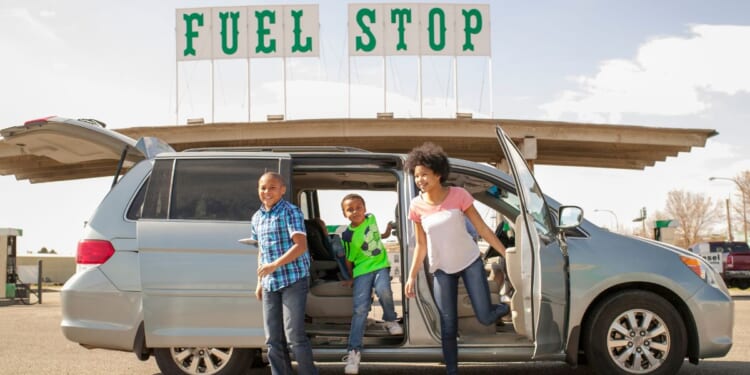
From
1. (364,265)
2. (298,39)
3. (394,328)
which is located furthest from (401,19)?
(394,328)

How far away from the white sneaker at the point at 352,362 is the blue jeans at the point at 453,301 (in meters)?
0.68

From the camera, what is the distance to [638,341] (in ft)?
19.6

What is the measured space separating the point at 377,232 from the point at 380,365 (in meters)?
1.95

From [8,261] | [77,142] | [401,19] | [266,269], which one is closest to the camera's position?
[266,269]

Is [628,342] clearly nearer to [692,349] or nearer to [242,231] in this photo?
[692,349]

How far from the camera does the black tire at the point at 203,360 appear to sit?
239 inches

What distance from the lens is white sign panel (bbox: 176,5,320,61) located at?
109ft

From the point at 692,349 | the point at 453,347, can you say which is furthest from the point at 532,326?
the point at 692,349

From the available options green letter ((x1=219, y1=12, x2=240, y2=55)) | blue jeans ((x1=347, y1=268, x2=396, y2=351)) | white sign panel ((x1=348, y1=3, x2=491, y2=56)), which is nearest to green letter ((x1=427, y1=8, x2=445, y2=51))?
white sign panel ((x1=348, y1=3, x2=491, y2=56))

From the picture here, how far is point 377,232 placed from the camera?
6.79 m

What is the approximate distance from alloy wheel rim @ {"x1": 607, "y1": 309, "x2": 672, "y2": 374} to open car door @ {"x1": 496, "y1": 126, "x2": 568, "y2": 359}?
0.49 metres

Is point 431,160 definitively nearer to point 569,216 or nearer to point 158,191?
point 569,216

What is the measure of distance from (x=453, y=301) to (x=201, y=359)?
2.04 metres

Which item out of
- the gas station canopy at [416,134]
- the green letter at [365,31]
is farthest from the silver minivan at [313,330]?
the green letter at [365,31]
